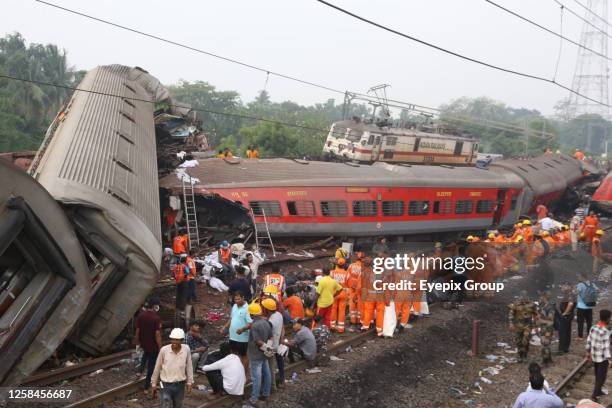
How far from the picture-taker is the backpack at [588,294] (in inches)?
460

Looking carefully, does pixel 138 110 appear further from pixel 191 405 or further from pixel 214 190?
pixel 191 405

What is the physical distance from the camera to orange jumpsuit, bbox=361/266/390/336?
478 inches

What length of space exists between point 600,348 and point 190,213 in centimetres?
1184

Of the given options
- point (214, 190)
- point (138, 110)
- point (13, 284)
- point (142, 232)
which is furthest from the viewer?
point (138, 110)

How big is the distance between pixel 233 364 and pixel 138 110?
13503 mm

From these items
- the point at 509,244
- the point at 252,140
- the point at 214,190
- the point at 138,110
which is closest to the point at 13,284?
the point at 214,190

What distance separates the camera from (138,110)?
20.2 m

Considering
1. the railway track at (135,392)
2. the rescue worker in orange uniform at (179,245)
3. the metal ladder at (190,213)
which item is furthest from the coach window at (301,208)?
the railway track at (135,392)

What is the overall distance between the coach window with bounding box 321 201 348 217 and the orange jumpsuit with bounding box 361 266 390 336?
7.41 meters

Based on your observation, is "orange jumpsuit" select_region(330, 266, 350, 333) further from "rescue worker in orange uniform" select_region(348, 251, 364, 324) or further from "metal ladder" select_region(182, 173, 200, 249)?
"metal ladder" select_region(182, 173, 200, 249)

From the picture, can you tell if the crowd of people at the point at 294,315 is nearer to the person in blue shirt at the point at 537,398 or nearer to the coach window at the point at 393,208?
the person in blue shirt at the point at 537,398

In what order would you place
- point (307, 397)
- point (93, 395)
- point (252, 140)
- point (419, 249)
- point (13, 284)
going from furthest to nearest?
point (252, 140)
point (419, 249)
point (307, 397)
point (93, 395)
point (13, 284)

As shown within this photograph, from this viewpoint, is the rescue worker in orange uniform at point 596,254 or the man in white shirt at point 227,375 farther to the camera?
the rescue worker in orange uniform at point 596,254

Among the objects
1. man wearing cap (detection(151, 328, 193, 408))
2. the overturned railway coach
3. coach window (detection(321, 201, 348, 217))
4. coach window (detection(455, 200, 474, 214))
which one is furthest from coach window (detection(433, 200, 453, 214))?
man wearing cap (detection(151, 328, 193, 408))
